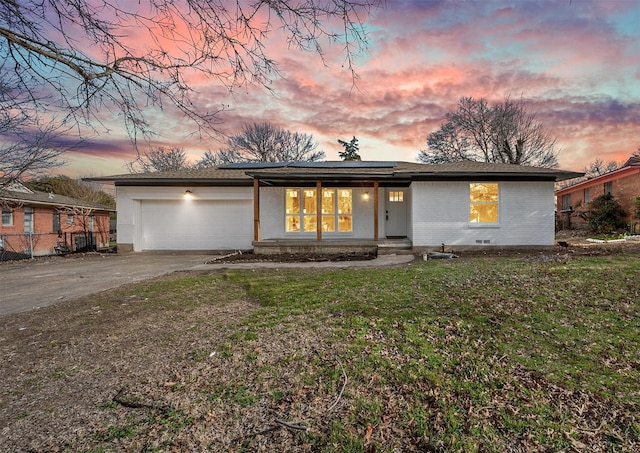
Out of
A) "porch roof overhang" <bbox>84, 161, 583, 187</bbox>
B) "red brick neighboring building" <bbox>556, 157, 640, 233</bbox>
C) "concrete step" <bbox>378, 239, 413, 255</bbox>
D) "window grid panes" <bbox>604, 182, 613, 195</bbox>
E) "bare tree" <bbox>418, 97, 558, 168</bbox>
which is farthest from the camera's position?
"bare tree" <bbox>418, 97, 558, 168</bbox>

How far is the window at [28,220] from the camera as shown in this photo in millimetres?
16859

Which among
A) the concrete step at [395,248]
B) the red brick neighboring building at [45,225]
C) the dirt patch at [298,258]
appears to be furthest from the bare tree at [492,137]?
the red brick neighboring building at [45,225]

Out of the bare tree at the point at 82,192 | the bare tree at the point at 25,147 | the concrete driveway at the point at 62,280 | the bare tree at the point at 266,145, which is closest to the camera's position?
the bare tree at the point at 25,147

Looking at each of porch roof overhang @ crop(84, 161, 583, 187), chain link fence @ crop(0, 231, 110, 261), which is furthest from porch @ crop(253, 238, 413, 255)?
chain link fence @ crop(0, 231, 110, 261)

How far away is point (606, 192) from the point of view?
59.7ft

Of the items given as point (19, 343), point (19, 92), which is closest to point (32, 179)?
point (19, 92)

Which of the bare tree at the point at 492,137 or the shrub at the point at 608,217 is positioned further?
the bare tree at the point at 492,137

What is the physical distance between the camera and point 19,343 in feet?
11.1

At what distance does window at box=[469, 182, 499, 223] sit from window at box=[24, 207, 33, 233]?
23.3 m

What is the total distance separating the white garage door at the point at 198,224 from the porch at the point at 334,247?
2.08 meters

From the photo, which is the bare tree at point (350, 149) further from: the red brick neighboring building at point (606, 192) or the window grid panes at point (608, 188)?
the window grid panes at point (608, 188)

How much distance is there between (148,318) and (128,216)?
10.3m

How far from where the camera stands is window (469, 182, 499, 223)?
11055 millimetres

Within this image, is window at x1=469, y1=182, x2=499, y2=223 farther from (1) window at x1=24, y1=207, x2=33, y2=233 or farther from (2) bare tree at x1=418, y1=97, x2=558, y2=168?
(1) window at x1=24, y1=207, x2=33, y2=233
